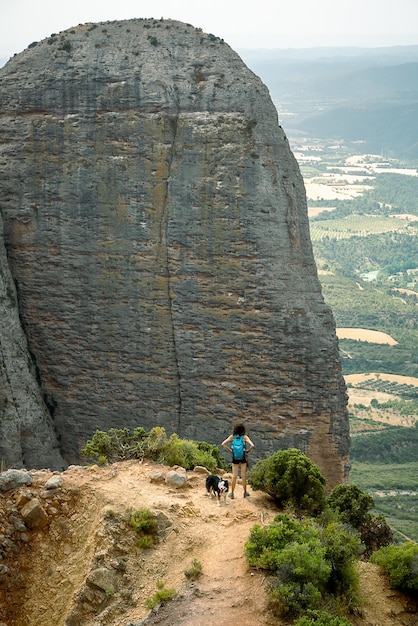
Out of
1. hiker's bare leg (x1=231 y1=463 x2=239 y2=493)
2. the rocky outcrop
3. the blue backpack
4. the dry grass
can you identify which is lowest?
the dry grass

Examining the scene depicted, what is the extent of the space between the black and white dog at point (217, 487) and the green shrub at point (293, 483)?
36.8 inches

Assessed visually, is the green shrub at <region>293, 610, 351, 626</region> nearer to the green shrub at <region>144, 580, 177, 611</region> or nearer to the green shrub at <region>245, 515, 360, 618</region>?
the green shrub at <region>245, 515, 360, 618</region>

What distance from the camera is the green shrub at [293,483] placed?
19.1 metres

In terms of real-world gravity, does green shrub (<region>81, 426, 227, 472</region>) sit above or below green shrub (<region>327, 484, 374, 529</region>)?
above

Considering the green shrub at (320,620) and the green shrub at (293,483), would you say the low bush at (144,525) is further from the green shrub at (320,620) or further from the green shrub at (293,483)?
the green shrub at (320,620)

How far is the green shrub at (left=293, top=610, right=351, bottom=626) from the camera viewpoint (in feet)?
47.5

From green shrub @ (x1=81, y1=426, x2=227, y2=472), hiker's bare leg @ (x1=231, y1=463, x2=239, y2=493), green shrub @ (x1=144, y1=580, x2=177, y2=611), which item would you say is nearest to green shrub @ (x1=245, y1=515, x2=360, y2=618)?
green shrub @ (x1=144, y1=580, x2=177, y2=611)

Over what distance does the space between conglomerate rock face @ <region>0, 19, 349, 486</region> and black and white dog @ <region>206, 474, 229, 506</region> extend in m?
11.5

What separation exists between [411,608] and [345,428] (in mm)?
13988

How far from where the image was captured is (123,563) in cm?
1675

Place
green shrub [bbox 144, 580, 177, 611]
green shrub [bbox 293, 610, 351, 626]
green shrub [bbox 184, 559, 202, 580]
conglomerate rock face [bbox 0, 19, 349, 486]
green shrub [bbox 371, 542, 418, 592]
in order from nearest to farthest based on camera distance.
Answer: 1. green shrub [bbox 293, 610, 351, 626]
2. green shrub [bbox 144, 580, 177, 611]
3. green shrub [bbox 184, 559, 202, 580]
4. green shrub [bbox 371, 542, 418, 592]
5. conglomerate rock face [bbox 0, 19, 349, 486]

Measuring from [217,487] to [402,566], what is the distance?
155 inches

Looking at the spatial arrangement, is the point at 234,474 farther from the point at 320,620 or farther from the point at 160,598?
the point at 320,620

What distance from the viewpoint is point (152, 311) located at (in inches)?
1241
